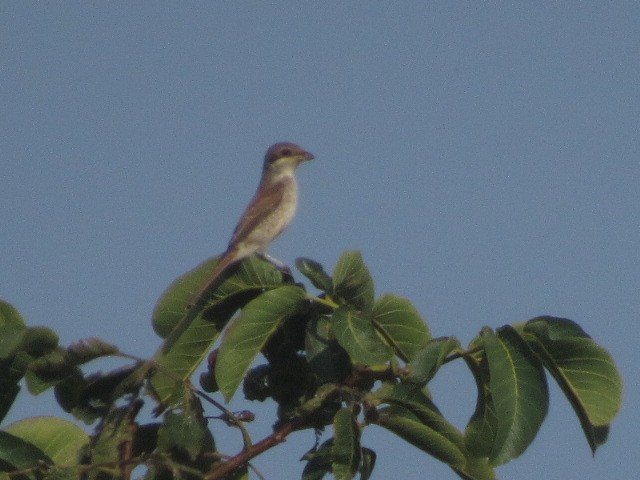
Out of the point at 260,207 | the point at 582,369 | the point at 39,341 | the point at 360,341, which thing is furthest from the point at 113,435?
the point at 260,207

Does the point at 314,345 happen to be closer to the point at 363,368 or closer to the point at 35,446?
the point at 363,368

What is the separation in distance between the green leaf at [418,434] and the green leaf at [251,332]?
1.70 ft

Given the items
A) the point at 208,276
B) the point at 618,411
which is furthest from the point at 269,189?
the point at 618,411

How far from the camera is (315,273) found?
4.41 meters

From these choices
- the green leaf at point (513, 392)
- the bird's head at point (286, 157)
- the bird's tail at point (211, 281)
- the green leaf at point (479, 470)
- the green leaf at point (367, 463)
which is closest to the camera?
the green leaf at point (513, 392)

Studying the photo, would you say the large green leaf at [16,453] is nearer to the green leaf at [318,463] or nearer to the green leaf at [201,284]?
the green leaf at [201,284]

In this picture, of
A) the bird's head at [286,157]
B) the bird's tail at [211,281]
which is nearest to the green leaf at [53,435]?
the bird's tail at [211,281]

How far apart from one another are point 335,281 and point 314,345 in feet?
0.82

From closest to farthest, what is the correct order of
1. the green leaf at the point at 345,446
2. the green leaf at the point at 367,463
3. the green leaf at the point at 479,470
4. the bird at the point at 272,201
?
the green leaf at the point at 345,446, the green leaf at the point at 367,463, the green leaf at the point at 479,470, the bird at the point at 272,201

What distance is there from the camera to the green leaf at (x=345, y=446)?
3965 millimetres

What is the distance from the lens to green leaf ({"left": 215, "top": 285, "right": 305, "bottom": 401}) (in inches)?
169

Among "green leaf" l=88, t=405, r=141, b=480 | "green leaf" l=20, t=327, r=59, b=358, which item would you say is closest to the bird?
"green leaf" l=88, t=405, r=141, b=480

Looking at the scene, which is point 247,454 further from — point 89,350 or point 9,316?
point 9,316

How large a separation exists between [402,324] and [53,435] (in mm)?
1377
